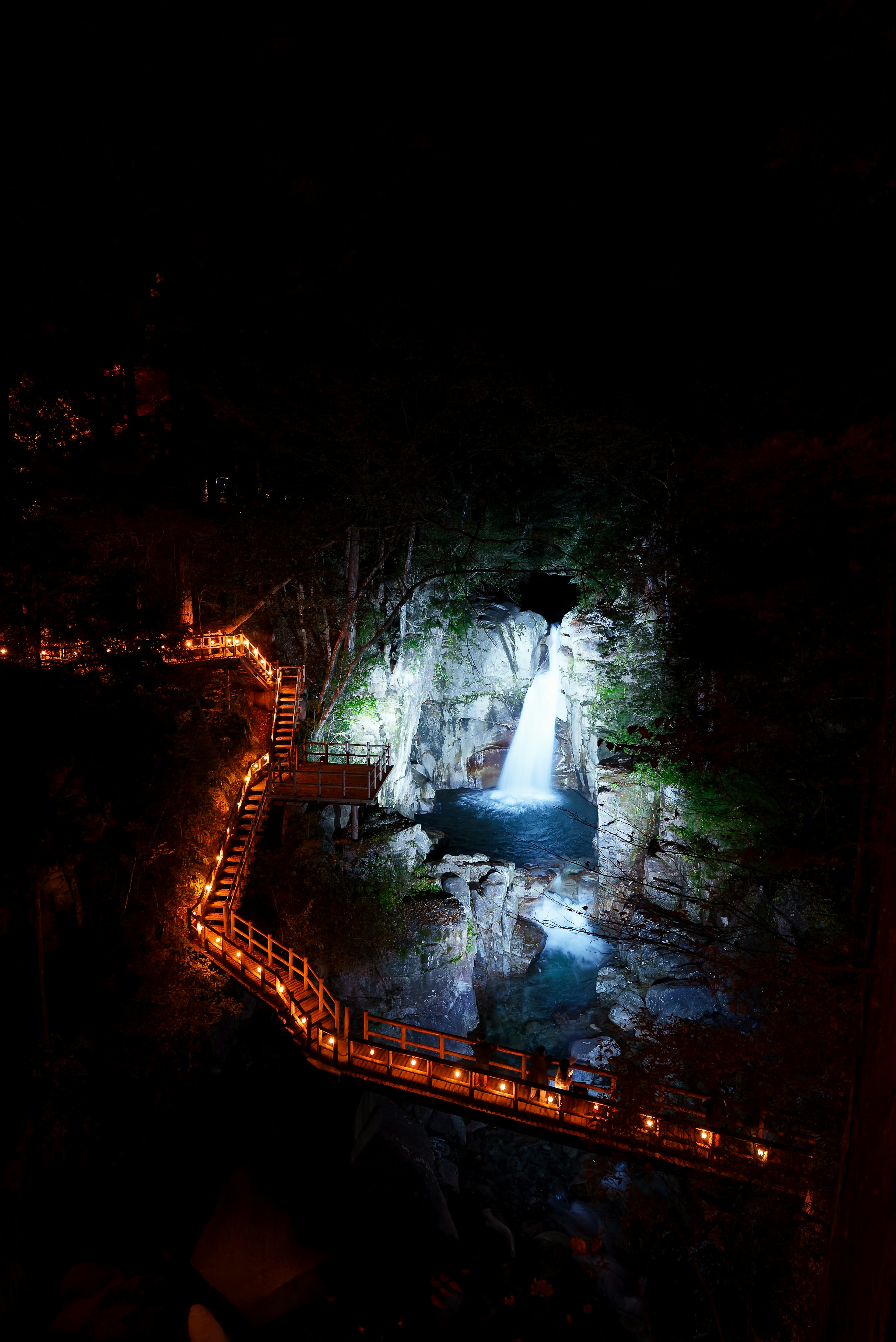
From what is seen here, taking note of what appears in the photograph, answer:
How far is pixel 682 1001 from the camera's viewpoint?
12.9 m

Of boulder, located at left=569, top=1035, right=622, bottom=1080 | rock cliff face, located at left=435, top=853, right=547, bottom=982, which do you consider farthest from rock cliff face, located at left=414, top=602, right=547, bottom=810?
boulder, located at left=569, top=1035, right=622, bottom=1080

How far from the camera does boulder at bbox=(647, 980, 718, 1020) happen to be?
12.6 metres

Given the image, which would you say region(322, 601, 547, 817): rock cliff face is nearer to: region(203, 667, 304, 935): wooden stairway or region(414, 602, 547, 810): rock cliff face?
region(414, 602, 547, 810): rock cliff face

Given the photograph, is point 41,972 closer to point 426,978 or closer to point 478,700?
point 426,978

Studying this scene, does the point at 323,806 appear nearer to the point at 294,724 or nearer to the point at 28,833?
the point at 294,724

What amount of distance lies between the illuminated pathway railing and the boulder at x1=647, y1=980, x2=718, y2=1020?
207cm

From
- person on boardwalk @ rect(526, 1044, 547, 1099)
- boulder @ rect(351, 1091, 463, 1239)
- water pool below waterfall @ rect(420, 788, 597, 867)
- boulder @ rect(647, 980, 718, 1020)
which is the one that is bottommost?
boulder @ rect(351, 1091, 463, 1239)

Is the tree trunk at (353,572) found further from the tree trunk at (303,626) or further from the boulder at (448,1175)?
the boulder at (448,1175)

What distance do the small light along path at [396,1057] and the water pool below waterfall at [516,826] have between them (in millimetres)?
7059

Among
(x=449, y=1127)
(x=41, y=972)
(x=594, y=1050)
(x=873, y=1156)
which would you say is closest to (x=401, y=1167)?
(x=449, y=1127)

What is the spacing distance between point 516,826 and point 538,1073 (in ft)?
46.1

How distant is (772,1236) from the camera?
7832 mm

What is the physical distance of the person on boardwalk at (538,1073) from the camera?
8.28 m

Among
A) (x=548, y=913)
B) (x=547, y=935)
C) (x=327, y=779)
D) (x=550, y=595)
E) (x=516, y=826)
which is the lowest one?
(x=547, y=935)
